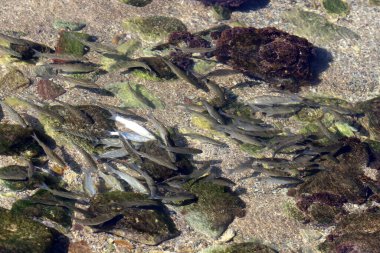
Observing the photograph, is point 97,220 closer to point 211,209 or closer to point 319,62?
point 211,209

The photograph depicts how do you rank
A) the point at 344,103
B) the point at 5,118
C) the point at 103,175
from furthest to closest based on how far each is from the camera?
the point at 344,103, the point at 5,118, the point at 103,175

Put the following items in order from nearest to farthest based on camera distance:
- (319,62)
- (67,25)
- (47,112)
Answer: (47,112), (67,25), (319,62)

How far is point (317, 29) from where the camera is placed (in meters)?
11.8

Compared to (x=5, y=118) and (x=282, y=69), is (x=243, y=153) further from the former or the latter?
(x=5, y=118)

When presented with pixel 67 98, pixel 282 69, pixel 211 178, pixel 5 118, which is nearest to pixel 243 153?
pixel 211 178

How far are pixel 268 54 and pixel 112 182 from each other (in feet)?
14.8

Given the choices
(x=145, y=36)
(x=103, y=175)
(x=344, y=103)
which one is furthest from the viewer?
(x=145, y=36)

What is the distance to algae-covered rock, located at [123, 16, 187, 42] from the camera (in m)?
11.1

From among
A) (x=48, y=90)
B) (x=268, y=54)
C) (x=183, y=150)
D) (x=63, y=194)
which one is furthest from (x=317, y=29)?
(x=63, y=194)

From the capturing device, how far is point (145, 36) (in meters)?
11.0

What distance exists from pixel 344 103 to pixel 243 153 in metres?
2.79

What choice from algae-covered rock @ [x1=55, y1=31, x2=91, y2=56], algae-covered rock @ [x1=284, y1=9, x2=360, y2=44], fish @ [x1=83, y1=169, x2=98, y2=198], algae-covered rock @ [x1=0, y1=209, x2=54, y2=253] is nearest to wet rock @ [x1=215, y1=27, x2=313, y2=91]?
algae-covered rock @ [x1=284, y1=9, x2=360, y2=44]

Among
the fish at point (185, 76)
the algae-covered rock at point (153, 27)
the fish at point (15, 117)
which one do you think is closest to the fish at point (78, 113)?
the fish at point (15, 117)

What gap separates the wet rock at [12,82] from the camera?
929cm
